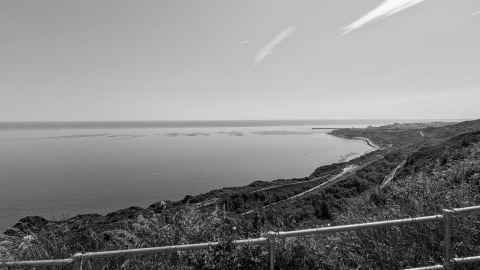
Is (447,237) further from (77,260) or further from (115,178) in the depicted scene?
(115,178)

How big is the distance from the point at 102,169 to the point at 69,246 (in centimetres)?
4813

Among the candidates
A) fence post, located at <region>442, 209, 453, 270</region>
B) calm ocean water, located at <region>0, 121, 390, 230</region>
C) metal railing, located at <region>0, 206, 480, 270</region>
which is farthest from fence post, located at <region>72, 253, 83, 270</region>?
calm ocean water, located at <region>0, 121, 390, 230</region>

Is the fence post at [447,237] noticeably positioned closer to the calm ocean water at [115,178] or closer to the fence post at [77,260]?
the fence post at [77,260]

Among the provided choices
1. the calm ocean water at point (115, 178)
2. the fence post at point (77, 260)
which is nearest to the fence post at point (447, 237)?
the fence post at point (77, 260)

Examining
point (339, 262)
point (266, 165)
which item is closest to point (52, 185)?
point (266, 165)

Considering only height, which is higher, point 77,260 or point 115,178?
point 77,260

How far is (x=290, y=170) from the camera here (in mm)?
52156

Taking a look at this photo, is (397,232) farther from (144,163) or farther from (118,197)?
(144,163)

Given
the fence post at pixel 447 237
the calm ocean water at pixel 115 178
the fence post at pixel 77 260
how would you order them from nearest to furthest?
the fence post at pixel 77 260, the fence post at pixel 447 237, the calm ocean water at pixel 115 178

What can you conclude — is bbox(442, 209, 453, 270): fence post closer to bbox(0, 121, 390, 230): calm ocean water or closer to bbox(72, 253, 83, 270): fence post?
bbox(72, 253, 83, 270): fence post

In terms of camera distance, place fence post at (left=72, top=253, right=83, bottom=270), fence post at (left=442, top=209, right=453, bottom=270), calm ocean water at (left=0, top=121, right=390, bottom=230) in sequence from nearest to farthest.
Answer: fence post at (left=72, top=253, right=83, bottom=270)
fence post at (left=442, top=209, right=453, bottom=270)
calm ocean water at (left=0, top=121, right=390, bottom=230)

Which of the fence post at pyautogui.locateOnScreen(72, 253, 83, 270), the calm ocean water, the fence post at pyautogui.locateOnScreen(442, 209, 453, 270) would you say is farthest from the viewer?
the calm ocean water

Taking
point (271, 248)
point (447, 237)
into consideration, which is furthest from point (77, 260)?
point (447, 237)

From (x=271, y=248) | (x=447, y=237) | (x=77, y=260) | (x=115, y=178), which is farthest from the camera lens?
(x=115, y=178)
